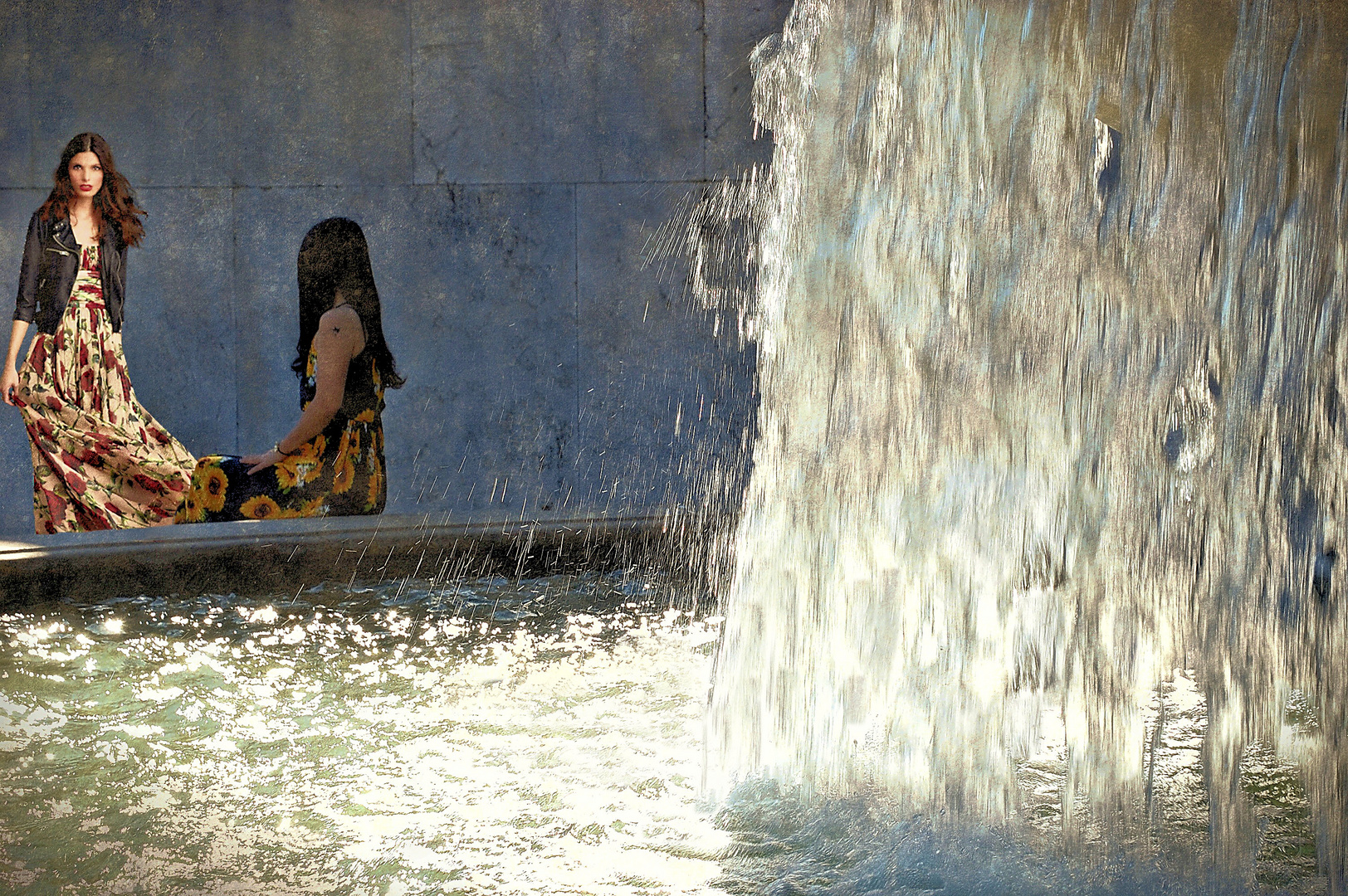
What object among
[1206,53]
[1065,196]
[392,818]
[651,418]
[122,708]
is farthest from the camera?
[651,418]

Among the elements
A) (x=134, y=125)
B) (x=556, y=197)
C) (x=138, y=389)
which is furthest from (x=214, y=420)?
(x=556, y=197)

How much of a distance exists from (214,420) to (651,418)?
2439 mm

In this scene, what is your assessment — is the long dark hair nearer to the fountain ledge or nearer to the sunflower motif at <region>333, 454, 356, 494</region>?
the sunflower motif at <region>333, 454, 356, 494</region>

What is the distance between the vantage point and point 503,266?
662 cm

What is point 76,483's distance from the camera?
598cm

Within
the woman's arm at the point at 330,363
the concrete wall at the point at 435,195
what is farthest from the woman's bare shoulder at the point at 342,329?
the concrete wall at the point at 435,195

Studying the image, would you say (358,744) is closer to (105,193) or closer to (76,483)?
(76,483)

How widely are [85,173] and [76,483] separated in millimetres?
1614

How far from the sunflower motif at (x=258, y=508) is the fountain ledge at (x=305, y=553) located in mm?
1185

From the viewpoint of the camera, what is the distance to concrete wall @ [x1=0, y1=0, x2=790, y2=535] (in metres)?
6.16

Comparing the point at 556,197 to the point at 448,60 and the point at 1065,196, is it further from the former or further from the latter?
the point at 1065,196

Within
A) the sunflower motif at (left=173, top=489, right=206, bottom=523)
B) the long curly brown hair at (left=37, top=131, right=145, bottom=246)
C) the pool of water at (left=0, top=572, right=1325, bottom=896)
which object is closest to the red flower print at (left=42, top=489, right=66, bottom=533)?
the sunflower motif at (left=173, top=489, right=206, bottom=523)

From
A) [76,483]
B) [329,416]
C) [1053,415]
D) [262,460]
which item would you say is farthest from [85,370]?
[1053,415]

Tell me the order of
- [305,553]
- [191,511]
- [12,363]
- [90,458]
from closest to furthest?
[305,553] < [191,511] < [12,363] < [90,458]
